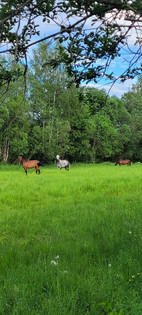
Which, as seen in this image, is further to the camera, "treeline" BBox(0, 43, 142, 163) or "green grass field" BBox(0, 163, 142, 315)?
"treeline" BBox(0, 43, 142, 163)

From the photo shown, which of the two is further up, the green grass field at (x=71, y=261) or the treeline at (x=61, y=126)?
the treeline at (x=61, y=126)

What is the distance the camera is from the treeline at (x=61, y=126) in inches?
1190

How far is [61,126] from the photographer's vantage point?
3447cm

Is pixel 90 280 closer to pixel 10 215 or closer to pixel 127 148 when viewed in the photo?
pixel 10 215

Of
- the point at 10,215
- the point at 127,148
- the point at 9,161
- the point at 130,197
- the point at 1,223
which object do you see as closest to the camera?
the point at 1,223

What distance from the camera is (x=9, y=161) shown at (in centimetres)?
3650

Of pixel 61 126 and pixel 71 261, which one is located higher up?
pixel 61 126

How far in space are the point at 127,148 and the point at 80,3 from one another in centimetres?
5189

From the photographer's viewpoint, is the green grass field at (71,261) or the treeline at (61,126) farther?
the treeline at (61,126)

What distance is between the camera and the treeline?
3022 centimetres

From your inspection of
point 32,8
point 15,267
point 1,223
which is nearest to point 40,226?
point 1,223

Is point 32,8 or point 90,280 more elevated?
point 32,8

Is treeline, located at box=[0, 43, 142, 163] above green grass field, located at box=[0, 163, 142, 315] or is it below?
above

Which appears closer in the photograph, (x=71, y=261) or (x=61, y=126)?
(x=71, y=261)
